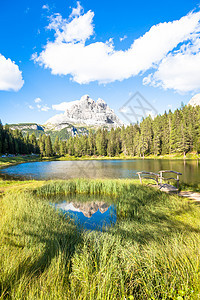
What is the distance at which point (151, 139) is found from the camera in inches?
2805

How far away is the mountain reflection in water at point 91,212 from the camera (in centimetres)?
781

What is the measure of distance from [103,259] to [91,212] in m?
6.51

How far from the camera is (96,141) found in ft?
306

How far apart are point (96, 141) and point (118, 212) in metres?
84.8

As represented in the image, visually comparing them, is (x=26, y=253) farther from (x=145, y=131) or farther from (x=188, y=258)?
(x=145, y=131)

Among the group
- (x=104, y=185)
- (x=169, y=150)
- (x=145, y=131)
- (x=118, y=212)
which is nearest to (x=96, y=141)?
(x=145, y=131)

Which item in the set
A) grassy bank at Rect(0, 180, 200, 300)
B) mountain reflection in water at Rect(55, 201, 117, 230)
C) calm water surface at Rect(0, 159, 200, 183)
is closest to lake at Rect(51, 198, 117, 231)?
mountain reflection in water at Rect(55, 201, 117, 230)

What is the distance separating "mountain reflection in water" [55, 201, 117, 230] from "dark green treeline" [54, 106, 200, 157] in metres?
55.6

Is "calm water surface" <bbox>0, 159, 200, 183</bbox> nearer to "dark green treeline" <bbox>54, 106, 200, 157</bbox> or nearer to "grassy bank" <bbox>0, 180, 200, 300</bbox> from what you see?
"grassy bank" <bbox>0, 180, 200, 300</bbox>

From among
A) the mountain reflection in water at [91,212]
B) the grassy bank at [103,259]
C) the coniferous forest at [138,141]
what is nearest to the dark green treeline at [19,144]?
the coniferous forest at [138,141]

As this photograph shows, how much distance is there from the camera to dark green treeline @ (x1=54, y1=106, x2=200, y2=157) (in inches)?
2253

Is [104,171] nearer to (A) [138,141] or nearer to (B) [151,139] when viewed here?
(A) [138,141]

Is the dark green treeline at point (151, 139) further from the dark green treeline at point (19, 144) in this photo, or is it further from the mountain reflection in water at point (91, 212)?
the mountain reflection in water at point (91, 212)

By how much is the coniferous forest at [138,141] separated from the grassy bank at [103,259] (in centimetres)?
5914
